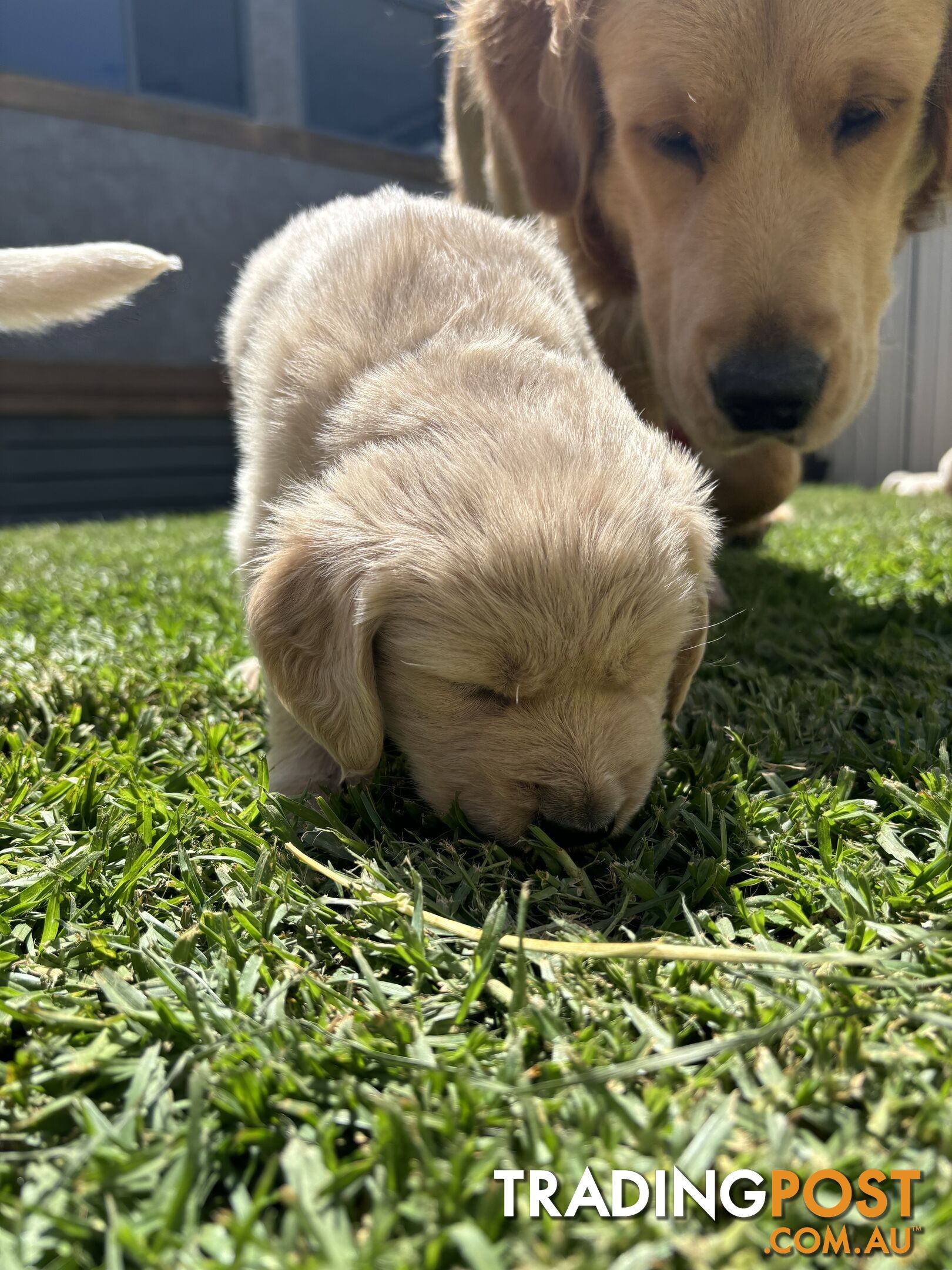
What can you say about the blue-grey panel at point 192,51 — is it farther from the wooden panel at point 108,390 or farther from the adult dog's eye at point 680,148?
the adult dog's eye at point 680,148

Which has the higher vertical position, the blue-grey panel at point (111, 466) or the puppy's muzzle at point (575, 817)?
the puppy's muzzle at point (575, 817)

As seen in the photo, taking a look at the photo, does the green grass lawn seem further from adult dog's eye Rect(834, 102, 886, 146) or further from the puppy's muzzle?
adult dog's eye Rect(834, 102, 886, 146)

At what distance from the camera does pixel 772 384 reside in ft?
7.80

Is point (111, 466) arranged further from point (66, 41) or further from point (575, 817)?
point (575, 817)

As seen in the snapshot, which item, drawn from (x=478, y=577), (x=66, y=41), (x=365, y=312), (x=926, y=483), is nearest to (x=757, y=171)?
(x=365, y=312)

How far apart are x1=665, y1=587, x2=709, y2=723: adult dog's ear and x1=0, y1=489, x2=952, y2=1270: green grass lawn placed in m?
0.12

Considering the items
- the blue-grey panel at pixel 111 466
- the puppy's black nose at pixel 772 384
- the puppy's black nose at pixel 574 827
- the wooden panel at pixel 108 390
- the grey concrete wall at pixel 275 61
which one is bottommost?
the blue-grey panel at pixel 111 466

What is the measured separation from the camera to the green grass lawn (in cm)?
91

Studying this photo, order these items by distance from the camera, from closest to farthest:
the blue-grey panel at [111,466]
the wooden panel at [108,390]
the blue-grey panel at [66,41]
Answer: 1. the blue-grey panel at [66,41]
2. the wooden panel at [108,390]
3. the blue-grey panel at [111,466]

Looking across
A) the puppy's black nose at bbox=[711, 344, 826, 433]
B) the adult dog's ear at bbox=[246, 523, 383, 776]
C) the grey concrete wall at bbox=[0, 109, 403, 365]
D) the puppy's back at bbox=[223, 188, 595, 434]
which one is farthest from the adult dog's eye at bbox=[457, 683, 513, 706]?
the grey concrete wall at bbox=[0, 109, 403, 365]

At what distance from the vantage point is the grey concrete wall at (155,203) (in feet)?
33.0

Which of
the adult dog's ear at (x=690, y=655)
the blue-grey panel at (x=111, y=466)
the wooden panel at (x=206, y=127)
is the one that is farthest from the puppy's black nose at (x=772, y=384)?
the wooden panel at (x=206, y=127)

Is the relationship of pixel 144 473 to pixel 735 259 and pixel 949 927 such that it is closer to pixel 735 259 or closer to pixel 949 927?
pixel 735 259

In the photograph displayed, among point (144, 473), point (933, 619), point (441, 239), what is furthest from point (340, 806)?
point (144, 473)
